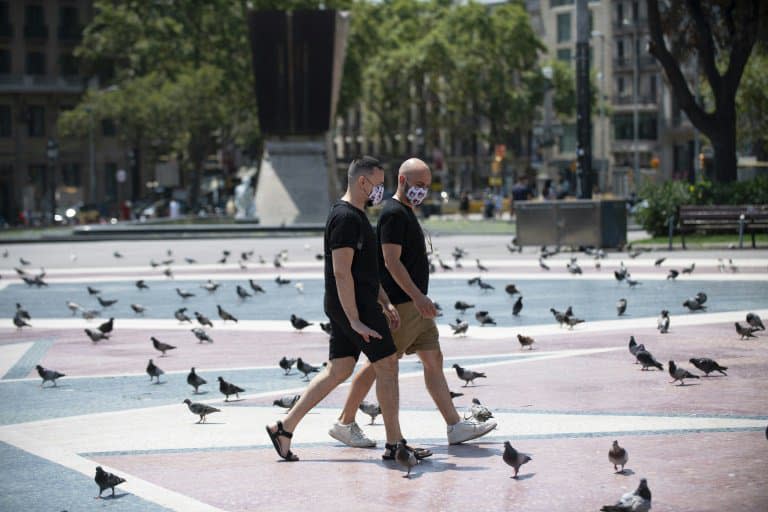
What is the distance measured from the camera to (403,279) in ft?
27.8

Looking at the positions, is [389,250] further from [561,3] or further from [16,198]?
[561,3]

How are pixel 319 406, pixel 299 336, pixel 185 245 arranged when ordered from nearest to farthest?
1. pixel 319 406
2. pixel 299 336
3. pixel 185 245

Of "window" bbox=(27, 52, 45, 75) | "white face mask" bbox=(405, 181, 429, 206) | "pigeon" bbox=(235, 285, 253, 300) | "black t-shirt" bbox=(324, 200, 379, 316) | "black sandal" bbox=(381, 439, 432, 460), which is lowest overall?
"pigeon" bbox=(235, 285, 253, 300)

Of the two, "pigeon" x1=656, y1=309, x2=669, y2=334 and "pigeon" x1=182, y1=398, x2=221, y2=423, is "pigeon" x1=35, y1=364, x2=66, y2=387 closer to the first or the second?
"pigeon" x1=182, y1=398, x2=221, y2=423

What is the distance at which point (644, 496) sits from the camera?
6.51 meters

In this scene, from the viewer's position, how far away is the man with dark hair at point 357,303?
8195mm

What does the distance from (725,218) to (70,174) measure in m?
66.0

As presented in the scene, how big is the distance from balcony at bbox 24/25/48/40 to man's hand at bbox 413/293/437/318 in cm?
8467

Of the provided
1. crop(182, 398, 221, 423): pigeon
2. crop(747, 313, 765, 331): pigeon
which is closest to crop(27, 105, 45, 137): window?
crop(747, 313, 765, 331): pigeon

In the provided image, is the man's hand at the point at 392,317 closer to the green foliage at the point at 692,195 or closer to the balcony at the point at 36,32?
the green foliage at the point at 692,195

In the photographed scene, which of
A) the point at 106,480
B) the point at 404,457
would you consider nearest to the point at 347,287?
the point at 404,457

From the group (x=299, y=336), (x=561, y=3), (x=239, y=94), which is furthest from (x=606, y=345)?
(x=561, y=3)

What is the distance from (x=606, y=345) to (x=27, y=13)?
3181 inches

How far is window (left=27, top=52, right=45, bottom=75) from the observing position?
293ft
